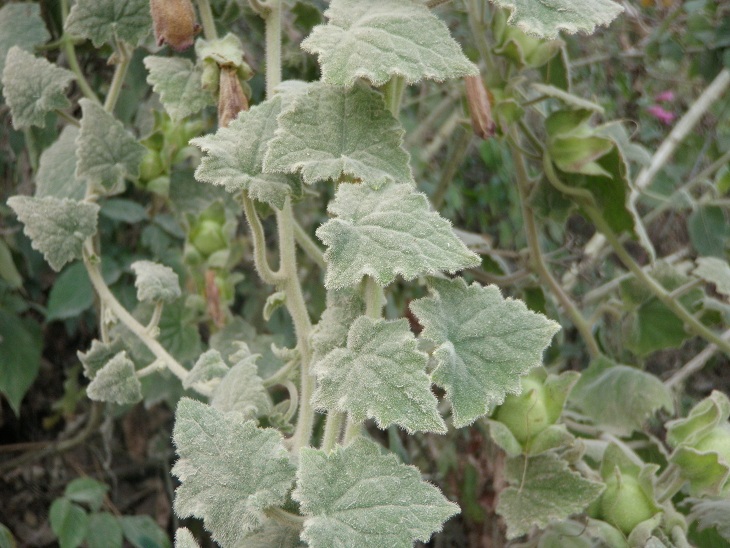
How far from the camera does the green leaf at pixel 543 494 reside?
2.18 ft

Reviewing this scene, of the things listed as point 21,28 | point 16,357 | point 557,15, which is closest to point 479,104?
point 557,15

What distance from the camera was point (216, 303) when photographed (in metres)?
0.89

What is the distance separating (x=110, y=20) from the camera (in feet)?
2.48

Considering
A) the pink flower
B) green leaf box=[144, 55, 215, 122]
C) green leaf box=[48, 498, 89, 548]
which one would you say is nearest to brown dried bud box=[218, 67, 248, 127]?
green leaf box=[144, 55, 215, 122]

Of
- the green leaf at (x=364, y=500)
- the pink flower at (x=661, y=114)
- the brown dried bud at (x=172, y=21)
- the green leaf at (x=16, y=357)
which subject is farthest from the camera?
the pink flower at (x=661, y=114)

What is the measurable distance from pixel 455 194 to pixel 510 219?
0.20 meters

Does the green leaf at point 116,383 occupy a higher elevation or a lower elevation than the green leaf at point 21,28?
lower

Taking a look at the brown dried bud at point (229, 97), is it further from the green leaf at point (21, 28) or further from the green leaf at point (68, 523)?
the green leaf at point (68, 523)

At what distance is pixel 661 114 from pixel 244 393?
3.99ft

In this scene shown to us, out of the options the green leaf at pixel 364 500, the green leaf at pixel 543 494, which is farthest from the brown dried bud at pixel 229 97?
the green leaf at pixel 543 494

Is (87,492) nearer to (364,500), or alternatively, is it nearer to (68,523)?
(68,523)

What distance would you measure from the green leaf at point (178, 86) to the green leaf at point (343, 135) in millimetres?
162

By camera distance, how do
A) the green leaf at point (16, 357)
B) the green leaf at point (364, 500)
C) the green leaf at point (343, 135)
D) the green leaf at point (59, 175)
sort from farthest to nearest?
the green leaf at point (16, 357) < the green leaf at point (59, 175) < the green leaf at point (343, 135) < the green leaf at point (364, 500)

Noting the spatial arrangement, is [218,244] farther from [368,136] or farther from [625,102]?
[625,102]
